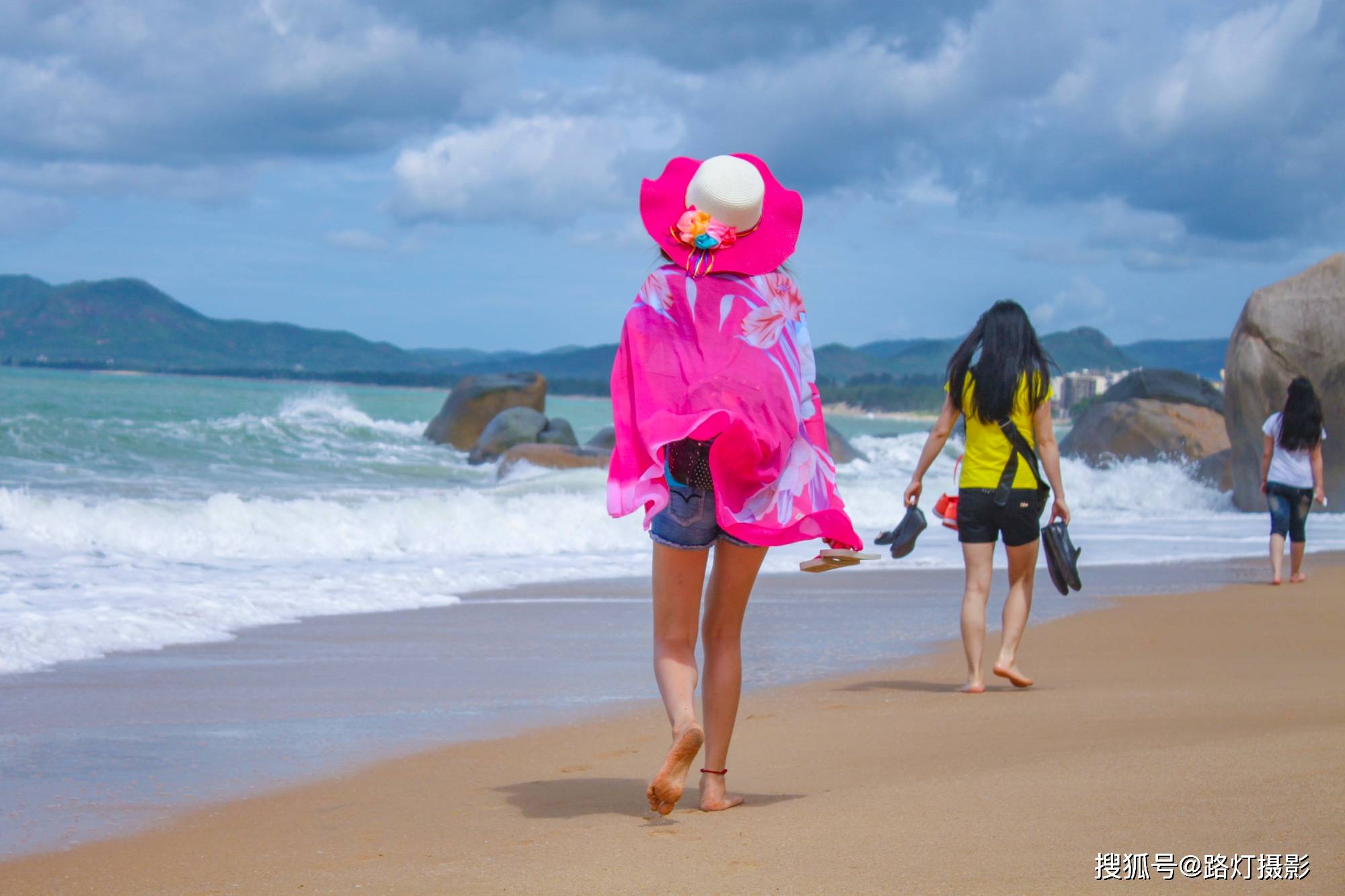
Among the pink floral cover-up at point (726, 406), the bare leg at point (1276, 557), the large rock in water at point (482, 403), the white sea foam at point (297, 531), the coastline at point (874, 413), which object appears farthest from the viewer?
the coastline at point (874, 413)

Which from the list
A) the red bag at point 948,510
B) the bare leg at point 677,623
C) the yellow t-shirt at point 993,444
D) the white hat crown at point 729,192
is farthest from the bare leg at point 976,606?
the white hat crown at point 729,192

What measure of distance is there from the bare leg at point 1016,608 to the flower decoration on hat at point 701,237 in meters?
2.69

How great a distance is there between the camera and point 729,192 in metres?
3.41

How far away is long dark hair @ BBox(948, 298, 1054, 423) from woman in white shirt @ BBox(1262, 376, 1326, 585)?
5137 millimetres

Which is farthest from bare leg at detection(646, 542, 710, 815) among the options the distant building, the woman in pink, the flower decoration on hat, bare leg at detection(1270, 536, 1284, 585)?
the distant building

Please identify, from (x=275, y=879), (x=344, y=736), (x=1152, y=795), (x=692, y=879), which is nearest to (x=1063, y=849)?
(x=1152, y=795)

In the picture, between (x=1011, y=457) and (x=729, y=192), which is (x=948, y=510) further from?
(x=729, y=192)

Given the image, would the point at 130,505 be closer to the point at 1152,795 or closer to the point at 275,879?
the point at 275,879

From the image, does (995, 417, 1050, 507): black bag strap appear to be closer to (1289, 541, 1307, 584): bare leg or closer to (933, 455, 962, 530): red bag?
(933, 455, 962, 530): red bag

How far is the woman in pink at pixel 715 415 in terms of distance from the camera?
3.31m

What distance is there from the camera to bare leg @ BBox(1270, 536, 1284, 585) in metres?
9.48

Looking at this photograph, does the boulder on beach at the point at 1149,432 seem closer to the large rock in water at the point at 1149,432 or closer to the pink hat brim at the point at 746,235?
the large rock in water at the point at 1149,432

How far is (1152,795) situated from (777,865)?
1022 millimetres

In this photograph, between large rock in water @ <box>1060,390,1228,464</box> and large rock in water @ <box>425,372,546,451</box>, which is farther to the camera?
large rock in water @ <box>425,372,546,451</box>
